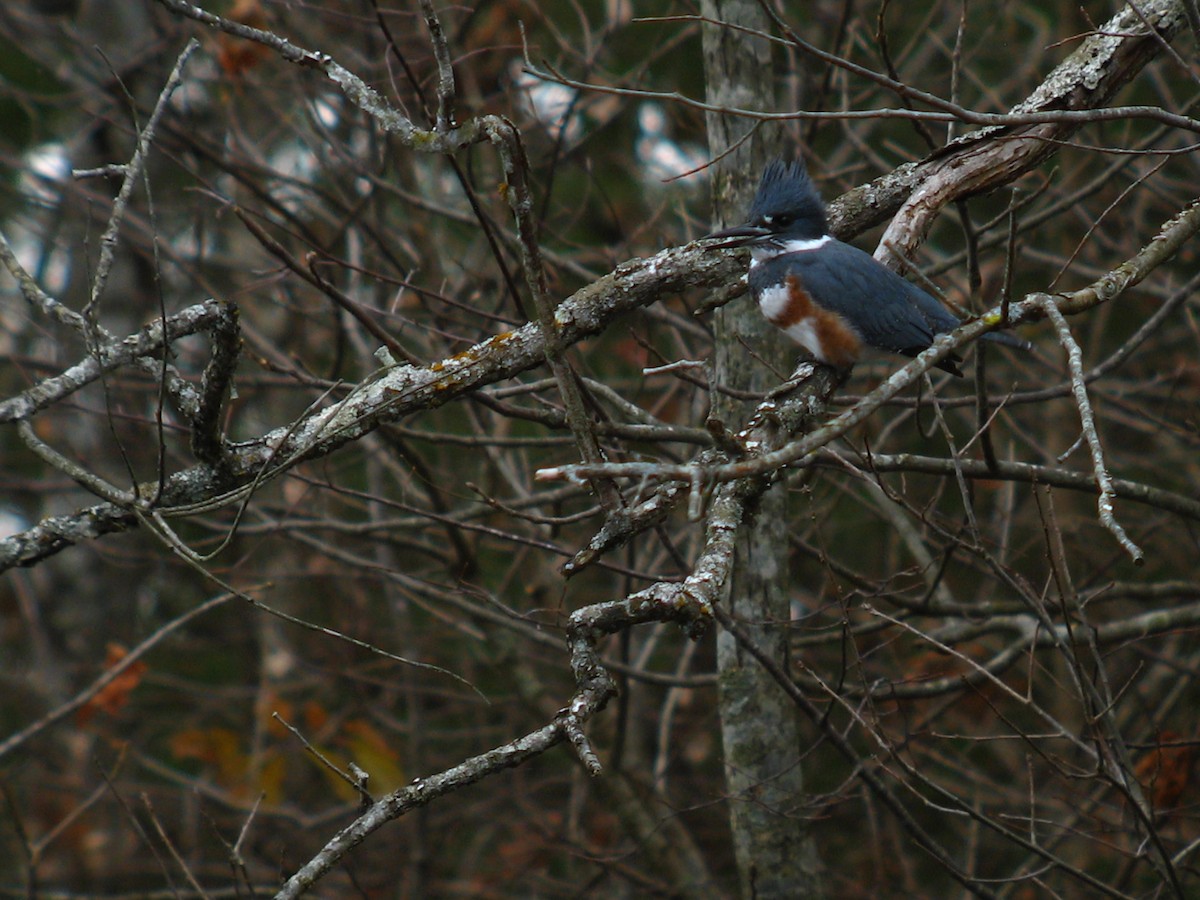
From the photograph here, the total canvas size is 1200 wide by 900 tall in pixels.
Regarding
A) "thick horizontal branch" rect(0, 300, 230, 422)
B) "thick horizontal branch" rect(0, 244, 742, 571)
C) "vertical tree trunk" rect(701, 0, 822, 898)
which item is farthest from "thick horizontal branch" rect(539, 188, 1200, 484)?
"vertical tree trunk" rect(701, 0, 822, 898)

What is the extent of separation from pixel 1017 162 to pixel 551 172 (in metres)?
1.85

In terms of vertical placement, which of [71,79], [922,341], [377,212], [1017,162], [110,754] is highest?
[71,79]

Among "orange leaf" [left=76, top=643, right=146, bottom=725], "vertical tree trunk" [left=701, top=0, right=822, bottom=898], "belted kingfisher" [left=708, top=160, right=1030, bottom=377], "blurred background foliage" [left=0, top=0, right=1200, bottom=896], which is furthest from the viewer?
"orange leaf" [left=76, top=643, right=146, bottom=725]

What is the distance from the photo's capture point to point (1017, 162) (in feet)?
11.0

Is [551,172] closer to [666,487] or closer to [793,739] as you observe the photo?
[666,487]

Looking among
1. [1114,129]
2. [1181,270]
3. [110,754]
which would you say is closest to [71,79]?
[110,754]

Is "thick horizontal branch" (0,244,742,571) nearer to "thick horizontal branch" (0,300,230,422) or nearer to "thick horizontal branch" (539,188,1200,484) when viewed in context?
"thick horizontal branch" (0,300,230,422)

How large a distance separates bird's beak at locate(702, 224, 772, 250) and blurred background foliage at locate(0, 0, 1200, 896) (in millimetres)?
659

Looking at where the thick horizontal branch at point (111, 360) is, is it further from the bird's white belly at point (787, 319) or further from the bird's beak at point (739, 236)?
the bird's white belly at point (787, 319)

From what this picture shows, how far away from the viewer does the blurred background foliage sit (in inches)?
198

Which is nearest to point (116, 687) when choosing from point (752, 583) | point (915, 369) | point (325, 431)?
point (752, 583)

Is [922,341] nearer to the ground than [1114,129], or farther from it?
nearer to the ground

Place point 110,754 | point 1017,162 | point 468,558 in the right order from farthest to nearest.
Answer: point 110,754 → point 468,558 → point 1017,162

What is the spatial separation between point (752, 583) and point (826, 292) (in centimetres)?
128
